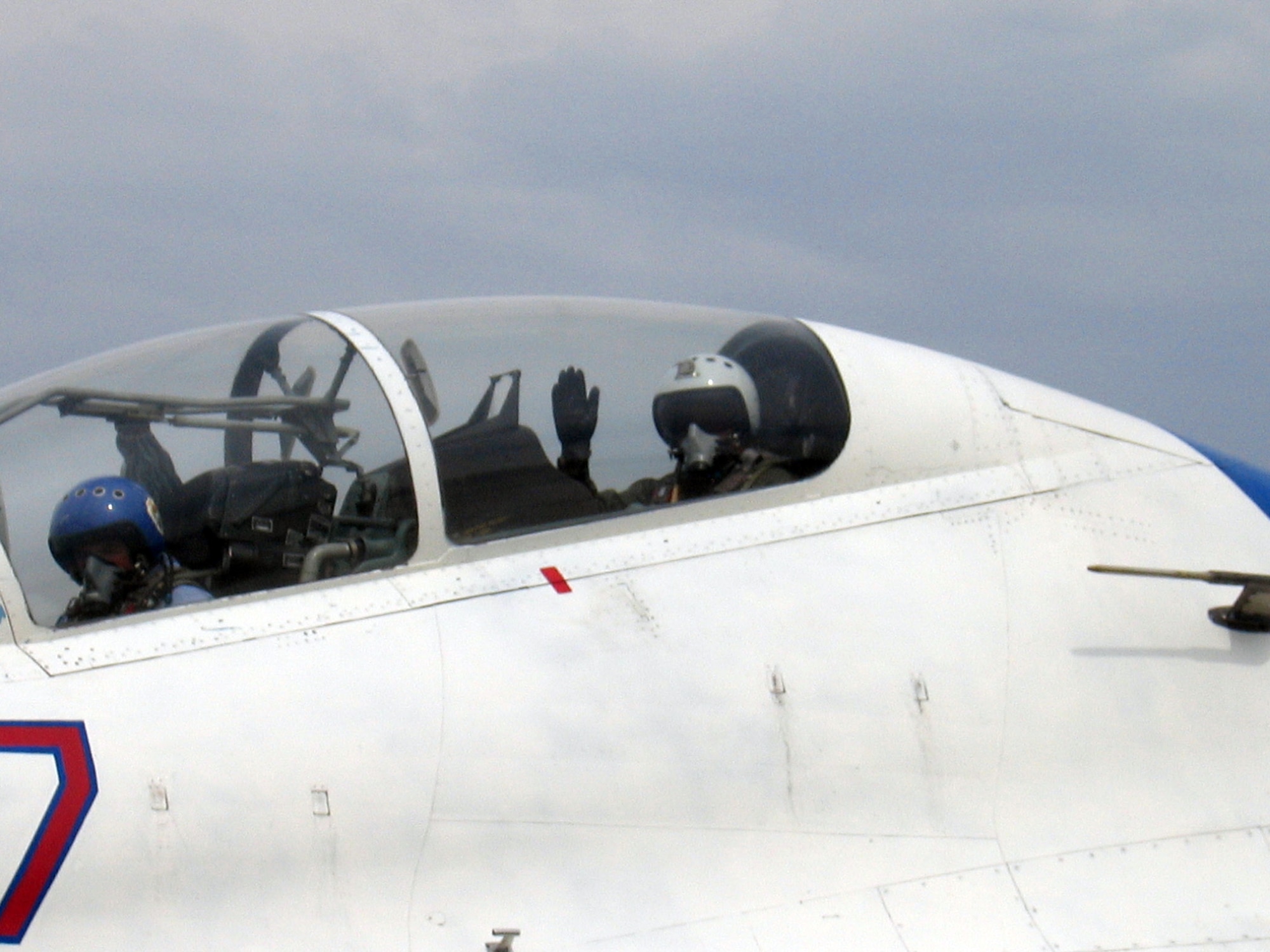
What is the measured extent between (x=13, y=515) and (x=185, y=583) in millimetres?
498

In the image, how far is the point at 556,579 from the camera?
162 inches

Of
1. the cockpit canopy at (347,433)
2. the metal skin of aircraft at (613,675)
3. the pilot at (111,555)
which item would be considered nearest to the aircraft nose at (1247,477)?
the metal skin of aircraft at (613,675)

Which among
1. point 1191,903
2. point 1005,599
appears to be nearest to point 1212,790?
point 1191,903

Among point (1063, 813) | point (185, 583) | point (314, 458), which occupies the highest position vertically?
point (314, 458)

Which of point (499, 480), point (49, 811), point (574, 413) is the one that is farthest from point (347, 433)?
point (49, 811)

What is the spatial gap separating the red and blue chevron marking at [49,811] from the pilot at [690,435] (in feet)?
5.45

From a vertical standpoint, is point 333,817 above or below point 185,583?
below

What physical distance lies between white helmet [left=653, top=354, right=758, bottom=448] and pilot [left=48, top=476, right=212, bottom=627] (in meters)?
1.55

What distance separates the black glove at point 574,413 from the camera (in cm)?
454

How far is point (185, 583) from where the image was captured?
158 inches

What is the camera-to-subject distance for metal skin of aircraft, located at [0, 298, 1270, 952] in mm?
3656

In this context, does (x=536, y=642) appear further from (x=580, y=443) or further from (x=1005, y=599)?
(x=1005, y=599)

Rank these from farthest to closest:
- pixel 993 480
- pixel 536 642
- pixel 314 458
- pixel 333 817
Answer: pixel 993 480 → pixel 314 458 → pixel 536 642 → pixel 333 817

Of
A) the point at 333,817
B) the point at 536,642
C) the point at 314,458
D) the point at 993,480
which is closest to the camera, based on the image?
the point at 333,817
